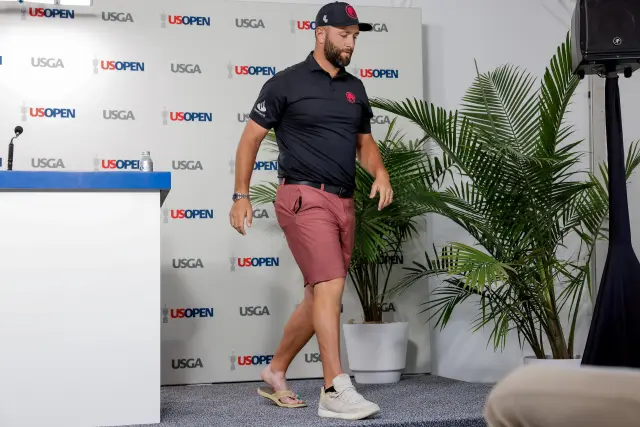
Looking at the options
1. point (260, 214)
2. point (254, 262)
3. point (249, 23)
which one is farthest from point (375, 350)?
point (249, 23)

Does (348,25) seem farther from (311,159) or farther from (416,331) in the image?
(416,331)

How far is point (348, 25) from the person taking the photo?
382 centimetres

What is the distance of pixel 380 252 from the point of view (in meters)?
5.48

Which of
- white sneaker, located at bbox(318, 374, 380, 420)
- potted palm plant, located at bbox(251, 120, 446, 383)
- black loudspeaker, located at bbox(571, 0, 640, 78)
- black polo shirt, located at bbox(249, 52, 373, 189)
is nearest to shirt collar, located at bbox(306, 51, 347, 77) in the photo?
black polo shirt, located at bbox(249, 52, 373, 189)

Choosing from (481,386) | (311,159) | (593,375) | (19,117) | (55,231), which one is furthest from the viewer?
(19,117)

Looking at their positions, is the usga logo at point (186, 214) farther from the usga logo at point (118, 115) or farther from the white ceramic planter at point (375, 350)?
the white ceramic planter at point (375, 350)

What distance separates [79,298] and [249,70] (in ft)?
8.23

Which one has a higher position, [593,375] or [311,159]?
[311,159]

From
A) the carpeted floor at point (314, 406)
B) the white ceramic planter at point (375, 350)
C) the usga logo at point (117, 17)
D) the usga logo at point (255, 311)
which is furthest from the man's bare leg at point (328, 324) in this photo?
the usga logo at point (117, 17)

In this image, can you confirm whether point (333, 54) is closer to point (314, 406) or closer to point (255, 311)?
point (314, 406)

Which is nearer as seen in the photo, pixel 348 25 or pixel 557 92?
pixel 348 25

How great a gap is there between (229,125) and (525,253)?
83.9 inches

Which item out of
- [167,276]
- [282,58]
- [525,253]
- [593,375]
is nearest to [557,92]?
[525,253]

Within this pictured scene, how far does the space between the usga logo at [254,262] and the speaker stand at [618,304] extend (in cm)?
248
